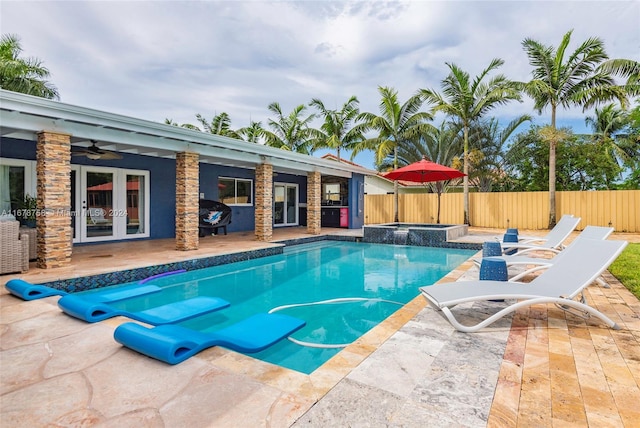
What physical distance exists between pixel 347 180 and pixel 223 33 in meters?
8.39

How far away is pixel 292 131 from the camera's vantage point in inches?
855

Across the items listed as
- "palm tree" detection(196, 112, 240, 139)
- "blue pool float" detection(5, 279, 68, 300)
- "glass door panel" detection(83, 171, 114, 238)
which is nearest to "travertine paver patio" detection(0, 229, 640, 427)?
"blue pool float" detection(5, 279, 68, 300)

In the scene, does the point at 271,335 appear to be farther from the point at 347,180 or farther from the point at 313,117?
the point at 313,117

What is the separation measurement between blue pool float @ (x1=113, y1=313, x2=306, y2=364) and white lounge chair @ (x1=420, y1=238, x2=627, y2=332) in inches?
70.6

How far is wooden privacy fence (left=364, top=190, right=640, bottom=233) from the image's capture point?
1355 cm

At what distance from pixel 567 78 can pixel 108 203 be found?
1795 cm

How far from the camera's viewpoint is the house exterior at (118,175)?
6277mm

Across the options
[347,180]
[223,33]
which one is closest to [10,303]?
[223,33]

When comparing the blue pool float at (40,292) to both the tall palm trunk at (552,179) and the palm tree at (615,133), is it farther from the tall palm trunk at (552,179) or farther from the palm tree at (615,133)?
the palm tree at (615,133)

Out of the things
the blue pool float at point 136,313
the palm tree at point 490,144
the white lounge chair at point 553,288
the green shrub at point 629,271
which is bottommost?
the blue pool float at point 136,313

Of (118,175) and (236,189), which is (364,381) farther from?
(236,189)

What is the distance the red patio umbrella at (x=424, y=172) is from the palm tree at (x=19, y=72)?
58.2ft

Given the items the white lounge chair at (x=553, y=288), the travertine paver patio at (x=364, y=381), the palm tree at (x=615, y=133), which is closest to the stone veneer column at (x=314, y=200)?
the white lounge chair at (x=553, y=288)

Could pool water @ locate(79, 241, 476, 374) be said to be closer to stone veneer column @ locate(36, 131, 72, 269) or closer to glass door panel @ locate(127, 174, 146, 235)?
stone veneer column @ locate(36, 131, 72, 269)
